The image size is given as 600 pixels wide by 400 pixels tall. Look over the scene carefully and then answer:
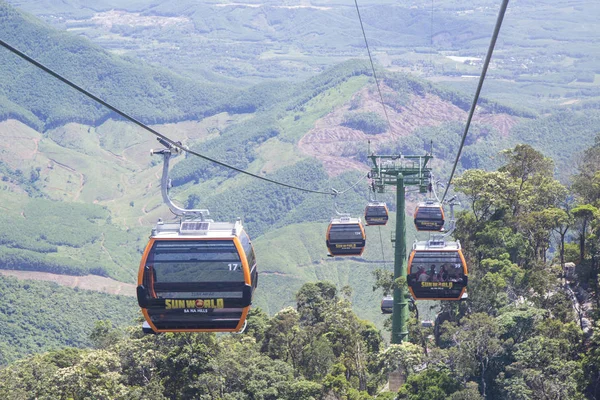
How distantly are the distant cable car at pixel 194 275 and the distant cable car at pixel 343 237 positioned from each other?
26.8m

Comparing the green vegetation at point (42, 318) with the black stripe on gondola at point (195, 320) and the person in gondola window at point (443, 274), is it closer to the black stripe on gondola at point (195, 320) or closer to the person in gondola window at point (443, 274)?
the person in gondola window at point (443, 274)

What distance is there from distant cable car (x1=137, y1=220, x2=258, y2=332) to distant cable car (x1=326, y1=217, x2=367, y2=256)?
26853mm

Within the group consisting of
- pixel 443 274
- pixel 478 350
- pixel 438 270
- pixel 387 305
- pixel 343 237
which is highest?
pixel 343 237

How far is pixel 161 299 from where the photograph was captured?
899 inches

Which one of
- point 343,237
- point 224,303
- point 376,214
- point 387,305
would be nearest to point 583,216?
point 376,214

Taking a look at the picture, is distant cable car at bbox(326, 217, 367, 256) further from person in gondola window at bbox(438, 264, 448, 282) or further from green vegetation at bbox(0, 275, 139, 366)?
green vegetation at bbox(0, 275, 139, 366)

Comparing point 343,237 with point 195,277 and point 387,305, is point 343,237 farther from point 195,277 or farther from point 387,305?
point 195,277

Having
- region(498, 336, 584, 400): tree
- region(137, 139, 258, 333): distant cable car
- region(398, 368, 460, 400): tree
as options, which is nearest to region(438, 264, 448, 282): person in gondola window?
region(498, 336, 584, 400): tree

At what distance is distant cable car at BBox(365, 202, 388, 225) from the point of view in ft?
199

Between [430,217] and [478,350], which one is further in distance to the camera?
[430,217]

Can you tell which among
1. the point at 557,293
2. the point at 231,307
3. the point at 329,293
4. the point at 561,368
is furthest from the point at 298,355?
the point at 231,307

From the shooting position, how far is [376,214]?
199 ft

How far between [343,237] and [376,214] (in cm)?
1091

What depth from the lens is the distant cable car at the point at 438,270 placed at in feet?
119
